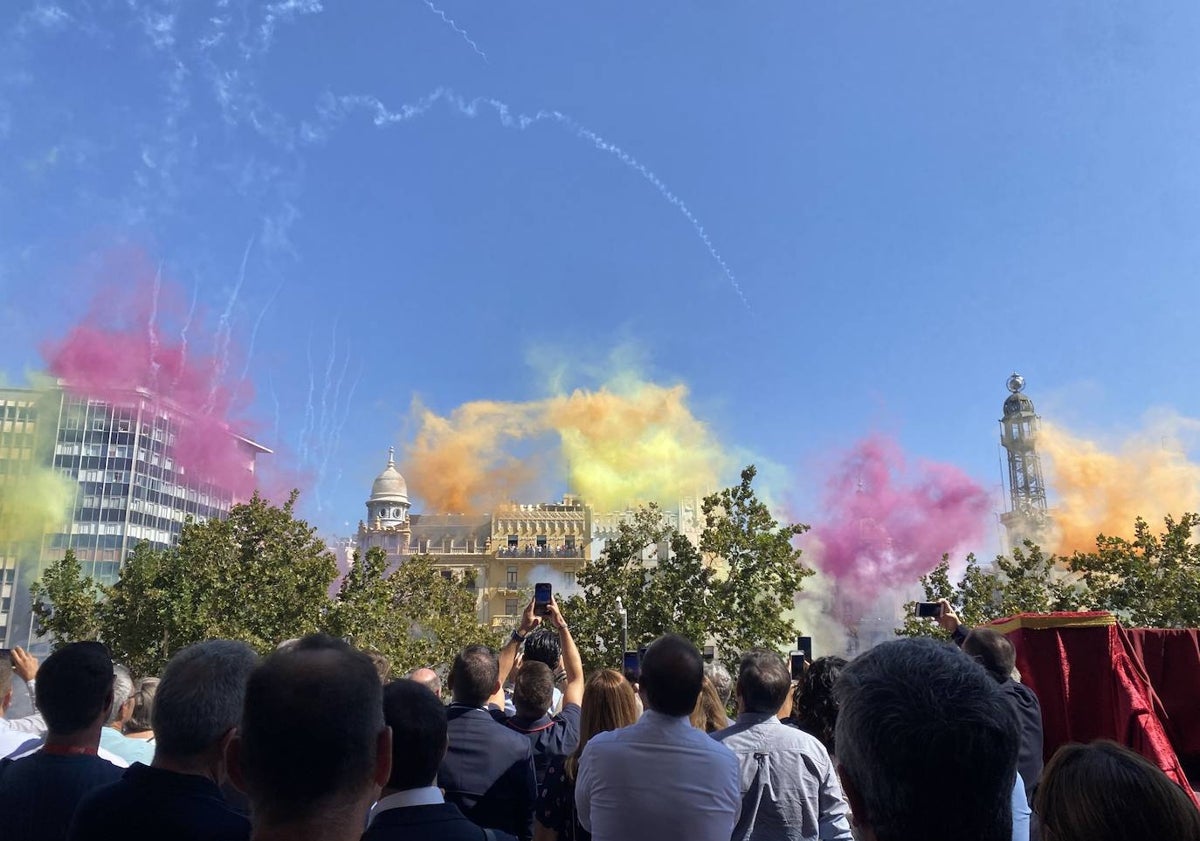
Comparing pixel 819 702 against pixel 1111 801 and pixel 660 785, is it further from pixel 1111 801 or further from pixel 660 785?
pixel 1111 801

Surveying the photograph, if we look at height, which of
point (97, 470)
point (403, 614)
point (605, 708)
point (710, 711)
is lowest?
point (710, 711)

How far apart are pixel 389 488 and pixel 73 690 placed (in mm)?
101427

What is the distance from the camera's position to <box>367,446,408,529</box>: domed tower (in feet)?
325

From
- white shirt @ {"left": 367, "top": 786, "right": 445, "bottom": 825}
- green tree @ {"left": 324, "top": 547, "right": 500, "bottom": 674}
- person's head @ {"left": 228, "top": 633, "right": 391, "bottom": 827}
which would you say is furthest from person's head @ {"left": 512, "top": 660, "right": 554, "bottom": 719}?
green tree @ {"left": 324, "top": 547, "right": 500, "bottom": 674}

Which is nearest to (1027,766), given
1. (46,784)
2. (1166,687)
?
(1166,687)

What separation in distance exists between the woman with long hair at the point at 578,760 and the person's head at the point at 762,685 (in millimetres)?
647

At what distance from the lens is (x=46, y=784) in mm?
3391

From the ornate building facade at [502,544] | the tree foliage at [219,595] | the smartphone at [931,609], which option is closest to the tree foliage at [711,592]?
the tree foliage at [219,595]

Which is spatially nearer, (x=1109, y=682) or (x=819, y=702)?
(x=819, y=702)

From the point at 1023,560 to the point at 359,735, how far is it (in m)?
38.7

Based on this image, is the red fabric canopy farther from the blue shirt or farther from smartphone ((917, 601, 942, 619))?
the blue shirt

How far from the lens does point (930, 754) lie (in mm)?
1935

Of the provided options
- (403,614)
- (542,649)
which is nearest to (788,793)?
(542,649)

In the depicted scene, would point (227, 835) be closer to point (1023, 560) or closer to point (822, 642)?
point (1023, 560)
